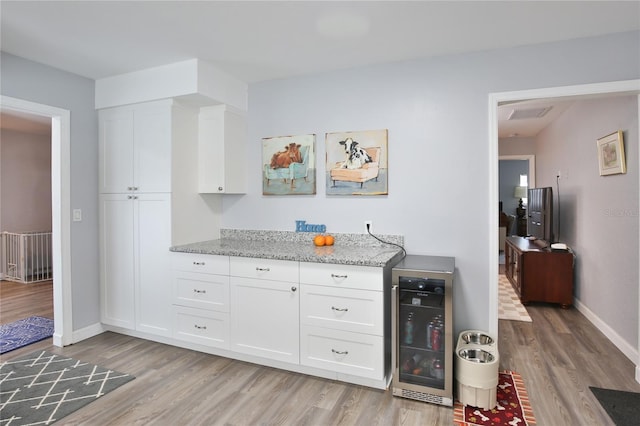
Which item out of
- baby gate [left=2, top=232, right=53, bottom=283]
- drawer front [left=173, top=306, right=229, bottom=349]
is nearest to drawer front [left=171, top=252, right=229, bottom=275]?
drawer front [left=173, top=306, right=229, bottom=349]

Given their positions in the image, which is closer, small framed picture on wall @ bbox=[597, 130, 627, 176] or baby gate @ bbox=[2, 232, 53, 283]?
small framed picture on wall @ bbox=[597, 130, 627, 176]

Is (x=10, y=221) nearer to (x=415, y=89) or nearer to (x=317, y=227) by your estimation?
(x=317, y=227)

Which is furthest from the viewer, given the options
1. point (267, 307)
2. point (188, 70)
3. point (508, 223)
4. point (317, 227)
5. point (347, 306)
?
point (508, 223)

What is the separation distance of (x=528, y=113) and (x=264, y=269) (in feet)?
13.6

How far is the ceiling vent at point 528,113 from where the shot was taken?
15.5 feet

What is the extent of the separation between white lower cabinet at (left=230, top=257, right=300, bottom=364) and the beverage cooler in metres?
0.75

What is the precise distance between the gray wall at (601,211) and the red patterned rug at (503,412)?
4.35 ft

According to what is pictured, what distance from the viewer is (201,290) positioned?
3154mm

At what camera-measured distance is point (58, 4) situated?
2.22m

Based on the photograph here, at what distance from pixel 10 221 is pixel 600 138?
322 inches

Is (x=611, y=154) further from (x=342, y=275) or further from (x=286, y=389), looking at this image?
(x=286, y=389)

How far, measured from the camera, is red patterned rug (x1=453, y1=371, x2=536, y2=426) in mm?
2195

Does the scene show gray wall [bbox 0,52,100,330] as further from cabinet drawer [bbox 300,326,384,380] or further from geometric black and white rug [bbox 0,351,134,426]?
cabinet drawer [bbox 300,326,384,380]

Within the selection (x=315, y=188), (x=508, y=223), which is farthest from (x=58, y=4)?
(x=508, y=223)
